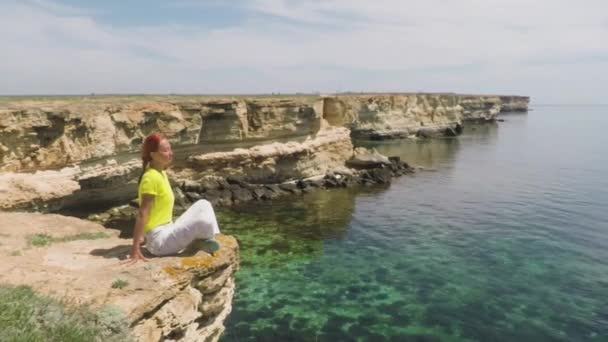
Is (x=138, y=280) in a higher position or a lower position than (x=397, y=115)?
lower

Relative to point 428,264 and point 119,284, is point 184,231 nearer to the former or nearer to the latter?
point 119,284

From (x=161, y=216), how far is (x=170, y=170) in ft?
80.8

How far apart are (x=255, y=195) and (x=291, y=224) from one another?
268 inches

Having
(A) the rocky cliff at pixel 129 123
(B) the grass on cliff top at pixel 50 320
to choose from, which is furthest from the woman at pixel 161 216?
(A) the rocky cliff at pixel 129 123

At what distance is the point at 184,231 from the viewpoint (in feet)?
24.4

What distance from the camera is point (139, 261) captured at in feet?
23.8

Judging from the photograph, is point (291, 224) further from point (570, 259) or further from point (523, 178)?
point (523, 178)

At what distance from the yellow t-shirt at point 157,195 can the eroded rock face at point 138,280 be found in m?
0.64

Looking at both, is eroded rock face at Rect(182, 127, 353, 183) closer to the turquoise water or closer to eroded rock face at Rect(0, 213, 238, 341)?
the turquoise water

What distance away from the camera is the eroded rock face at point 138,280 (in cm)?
618

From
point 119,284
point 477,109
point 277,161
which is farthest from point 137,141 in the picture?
point 477,109

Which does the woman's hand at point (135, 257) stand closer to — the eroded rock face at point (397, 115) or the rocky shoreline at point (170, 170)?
the rocky shoreline at point (170, 170)

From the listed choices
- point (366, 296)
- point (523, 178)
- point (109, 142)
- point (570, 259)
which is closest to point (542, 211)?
point (570, 259)

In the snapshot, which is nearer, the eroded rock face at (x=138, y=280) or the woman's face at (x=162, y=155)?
the eroded rock face at (x=138, y=280)
